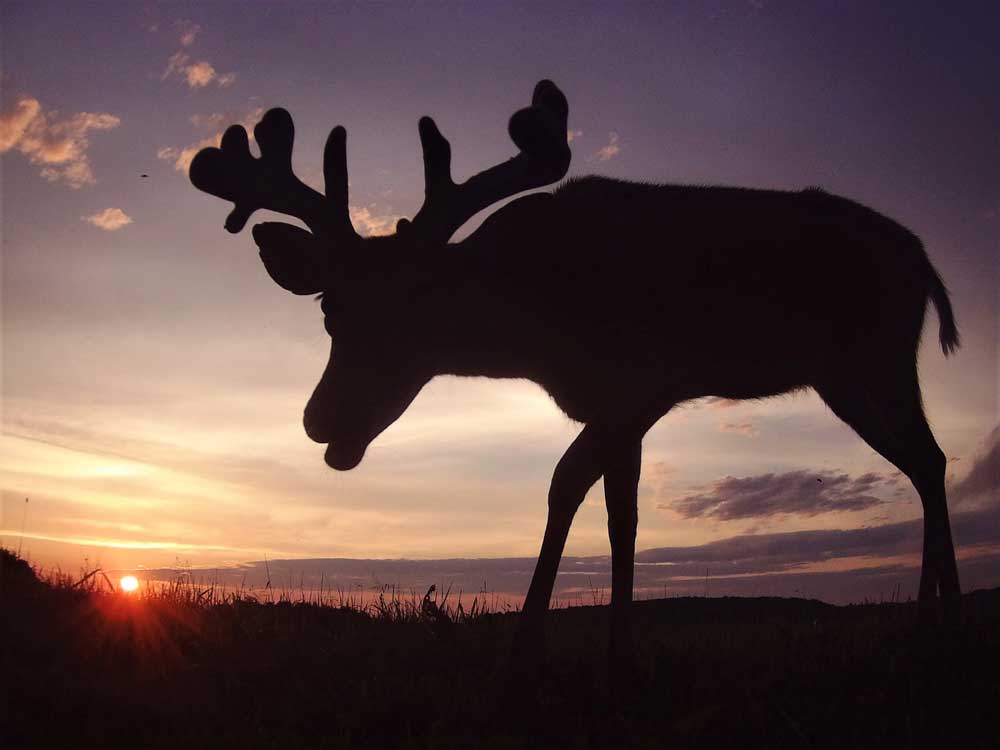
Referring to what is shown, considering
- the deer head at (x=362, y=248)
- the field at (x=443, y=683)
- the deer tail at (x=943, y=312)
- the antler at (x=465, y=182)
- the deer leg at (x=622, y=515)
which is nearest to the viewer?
the field at (x=443, y=683)

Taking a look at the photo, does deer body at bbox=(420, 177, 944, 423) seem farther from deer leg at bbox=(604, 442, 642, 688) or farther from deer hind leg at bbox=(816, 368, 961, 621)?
deer hind leg at bbox=(816, 368, 961, 621)

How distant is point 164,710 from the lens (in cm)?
431

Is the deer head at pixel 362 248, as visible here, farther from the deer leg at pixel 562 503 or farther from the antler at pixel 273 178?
the deer leg at pixel 562 503

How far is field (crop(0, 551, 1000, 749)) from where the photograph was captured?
12.9 feet

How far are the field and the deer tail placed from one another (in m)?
2.95

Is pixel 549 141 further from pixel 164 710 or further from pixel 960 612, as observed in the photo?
pixel 960 612

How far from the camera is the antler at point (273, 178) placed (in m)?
6.44

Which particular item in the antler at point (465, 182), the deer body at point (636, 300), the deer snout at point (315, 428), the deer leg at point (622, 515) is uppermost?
the antler at point (465, 182)

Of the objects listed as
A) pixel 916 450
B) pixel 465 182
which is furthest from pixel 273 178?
pixel 916 450

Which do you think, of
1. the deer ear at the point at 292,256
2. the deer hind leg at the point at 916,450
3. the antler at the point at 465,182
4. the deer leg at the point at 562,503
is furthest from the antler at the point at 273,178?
the deer hind leg at the point at 916,450

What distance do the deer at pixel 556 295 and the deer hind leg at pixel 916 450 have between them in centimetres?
23

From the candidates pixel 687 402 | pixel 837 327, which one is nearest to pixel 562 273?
pixel 687 402

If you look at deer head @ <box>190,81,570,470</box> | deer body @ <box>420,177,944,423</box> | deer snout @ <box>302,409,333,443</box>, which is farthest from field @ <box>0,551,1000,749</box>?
deer body @ <box>420,177,944,423</box>

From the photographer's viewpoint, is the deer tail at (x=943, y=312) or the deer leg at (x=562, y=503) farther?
the deer tail at (x=943, y=312)
